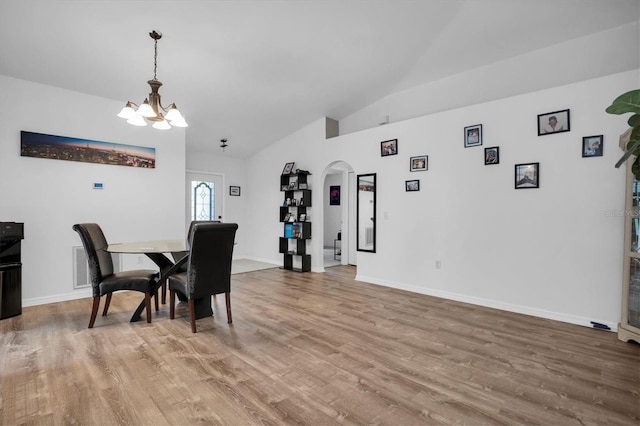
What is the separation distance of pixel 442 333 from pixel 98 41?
4535 mm

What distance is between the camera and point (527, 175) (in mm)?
3449

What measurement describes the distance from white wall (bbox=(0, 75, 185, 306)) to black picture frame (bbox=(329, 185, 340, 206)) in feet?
17.8

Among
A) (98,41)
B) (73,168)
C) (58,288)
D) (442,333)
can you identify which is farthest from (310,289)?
(98,41)

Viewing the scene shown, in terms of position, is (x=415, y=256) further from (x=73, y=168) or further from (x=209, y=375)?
(x=73, y=168)

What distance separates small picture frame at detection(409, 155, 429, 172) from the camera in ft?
14.3

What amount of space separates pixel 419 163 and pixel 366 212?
1.52m

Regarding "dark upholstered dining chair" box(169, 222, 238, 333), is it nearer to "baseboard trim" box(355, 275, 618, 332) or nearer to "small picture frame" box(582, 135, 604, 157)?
"baseboard trim" box(355, 275, 618, 332)

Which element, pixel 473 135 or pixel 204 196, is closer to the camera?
pixel 473 135

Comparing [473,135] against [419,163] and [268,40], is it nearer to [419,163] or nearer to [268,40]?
[419,163]

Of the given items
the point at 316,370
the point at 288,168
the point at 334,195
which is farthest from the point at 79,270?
the point at 334,195

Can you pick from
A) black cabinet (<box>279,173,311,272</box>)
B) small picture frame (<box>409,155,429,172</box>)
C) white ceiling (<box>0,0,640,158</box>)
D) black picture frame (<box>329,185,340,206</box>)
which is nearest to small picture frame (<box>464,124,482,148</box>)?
small picture frame (<box>409,155,429,172</box>)

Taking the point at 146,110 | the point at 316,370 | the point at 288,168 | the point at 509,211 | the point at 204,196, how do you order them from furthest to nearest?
the point at 204,196 → the point at 288,168 → the point at 509,211 → the point at 146,110 → the point at 316,370

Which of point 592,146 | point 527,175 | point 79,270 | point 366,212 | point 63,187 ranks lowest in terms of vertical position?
point 79,270

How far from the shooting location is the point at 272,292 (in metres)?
4.31
